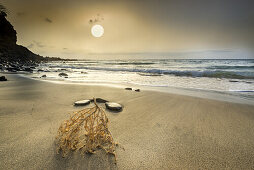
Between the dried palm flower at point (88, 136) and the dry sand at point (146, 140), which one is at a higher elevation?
the dried palm flower at point (88, 136)

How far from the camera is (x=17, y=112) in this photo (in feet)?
7.48

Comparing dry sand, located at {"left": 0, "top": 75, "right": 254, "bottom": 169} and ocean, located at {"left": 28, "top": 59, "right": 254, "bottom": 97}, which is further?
ocean, located at {"left": 28, "top": 59, "right": 254, "bottom": 97}

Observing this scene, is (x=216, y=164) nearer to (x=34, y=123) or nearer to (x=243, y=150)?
(x=243, y=150)

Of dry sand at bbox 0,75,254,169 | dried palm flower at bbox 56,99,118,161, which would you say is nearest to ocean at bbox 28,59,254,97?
dry sand at bbox 0,75,254,169

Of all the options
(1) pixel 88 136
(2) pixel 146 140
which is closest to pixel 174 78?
(2) pixel 146 140

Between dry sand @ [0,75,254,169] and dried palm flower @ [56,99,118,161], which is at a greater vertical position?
dried palm flower @ [56,99,118,161]

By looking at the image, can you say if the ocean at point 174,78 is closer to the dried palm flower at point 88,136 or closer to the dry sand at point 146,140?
the dry sand at point 146,140

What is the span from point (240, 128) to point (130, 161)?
188 centimetres

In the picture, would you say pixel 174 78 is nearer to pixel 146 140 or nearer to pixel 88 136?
pixel 146 140

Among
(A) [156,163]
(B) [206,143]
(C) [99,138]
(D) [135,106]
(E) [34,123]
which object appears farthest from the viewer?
(D) [135,106]

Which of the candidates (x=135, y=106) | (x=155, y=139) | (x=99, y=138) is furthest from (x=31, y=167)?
(x=135, y=106)

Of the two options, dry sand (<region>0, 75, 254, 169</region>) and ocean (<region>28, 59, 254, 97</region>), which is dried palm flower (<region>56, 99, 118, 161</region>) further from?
ocean (<region>28, 59, 254, 97</region>)

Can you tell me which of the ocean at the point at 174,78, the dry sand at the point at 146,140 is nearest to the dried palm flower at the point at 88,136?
the dry sand at the point at 146,140

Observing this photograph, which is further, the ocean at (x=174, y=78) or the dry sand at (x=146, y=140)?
the ocean at (x=174, y=78)
